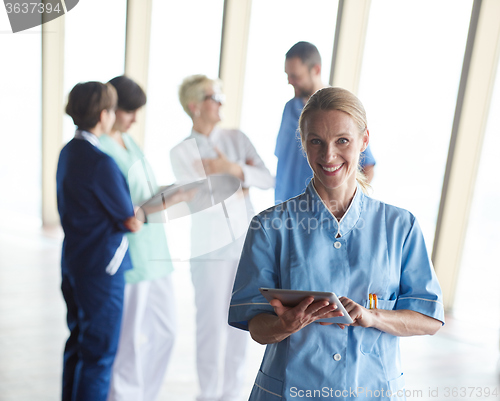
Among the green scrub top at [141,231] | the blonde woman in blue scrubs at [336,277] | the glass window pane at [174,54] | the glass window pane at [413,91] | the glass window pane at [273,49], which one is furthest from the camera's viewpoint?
the glass window pane at [174,54]

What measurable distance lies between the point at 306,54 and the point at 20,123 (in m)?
5.50

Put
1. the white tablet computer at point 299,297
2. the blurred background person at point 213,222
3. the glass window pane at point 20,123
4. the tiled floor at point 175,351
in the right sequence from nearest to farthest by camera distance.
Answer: the white tablet computer at point 299,297
the blurred background person at point 213,222
the tiled floor at point 175,351
the glass window pane at point 20,123

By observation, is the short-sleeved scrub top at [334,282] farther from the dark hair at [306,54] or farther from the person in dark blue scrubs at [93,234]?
the dark hair at [306,54]

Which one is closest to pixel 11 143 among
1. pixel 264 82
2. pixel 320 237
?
pixel 264 82

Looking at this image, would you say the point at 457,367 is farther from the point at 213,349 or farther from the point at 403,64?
the point at 403,64

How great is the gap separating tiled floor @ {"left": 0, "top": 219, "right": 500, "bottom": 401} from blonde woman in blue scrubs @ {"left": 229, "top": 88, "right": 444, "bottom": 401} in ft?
5.72

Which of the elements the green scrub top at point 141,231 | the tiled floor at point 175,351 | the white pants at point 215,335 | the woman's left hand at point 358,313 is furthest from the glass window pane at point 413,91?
the woman's left hand at point 358,313

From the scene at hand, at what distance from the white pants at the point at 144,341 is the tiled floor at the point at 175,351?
297 millimetres

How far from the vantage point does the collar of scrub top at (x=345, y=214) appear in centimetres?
125

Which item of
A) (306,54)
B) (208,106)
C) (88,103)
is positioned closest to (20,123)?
(208,106)

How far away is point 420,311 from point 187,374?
214cm

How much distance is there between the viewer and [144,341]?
2561 mm

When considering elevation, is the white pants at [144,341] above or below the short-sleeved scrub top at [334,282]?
below

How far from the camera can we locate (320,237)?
4.07 ft
